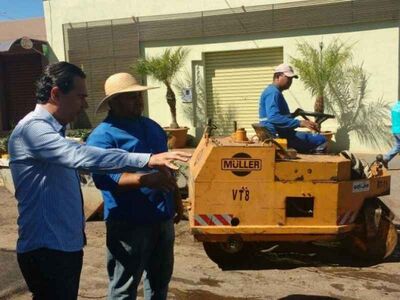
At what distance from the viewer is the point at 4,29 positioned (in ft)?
65.1

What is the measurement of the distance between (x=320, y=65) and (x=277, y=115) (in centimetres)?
714

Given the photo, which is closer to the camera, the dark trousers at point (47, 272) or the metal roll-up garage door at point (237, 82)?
the dark trousers at point (47, 272)

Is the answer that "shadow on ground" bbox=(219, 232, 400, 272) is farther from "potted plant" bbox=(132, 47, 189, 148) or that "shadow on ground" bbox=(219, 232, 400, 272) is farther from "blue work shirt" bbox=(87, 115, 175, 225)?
"potted plant" bbox=(132, 47, 189, 148)

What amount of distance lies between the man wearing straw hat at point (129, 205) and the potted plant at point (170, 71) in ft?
34.0

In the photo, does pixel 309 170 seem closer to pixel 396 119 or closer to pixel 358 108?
pixel 396 119

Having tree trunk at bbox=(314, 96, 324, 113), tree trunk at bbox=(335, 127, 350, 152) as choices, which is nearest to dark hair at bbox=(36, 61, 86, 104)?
tree trunk at bbox=(314, 96, 324, 113)

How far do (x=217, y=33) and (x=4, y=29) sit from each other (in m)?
10.2

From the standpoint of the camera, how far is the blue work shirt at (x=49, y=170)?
2.23 m

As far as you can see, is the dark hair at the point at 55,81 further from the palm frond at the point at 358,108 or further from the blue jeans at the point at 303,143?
the palm frond at the point at 358,108

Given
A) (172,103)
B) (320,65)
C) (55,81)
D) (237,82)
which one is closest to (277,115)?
(55,81)

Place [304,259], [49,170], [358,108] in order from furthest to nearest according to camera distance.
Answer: [358,108]
[304,259]
[49,170]

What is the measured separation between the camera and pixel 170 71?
1370cm

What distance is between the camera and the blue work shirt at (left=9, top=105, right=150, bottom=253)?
2230mm

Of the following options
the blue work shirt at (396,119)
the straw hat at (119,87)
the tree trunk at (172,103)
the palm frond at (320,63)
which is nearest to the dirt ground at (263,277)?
the straw hat at (119,87)
